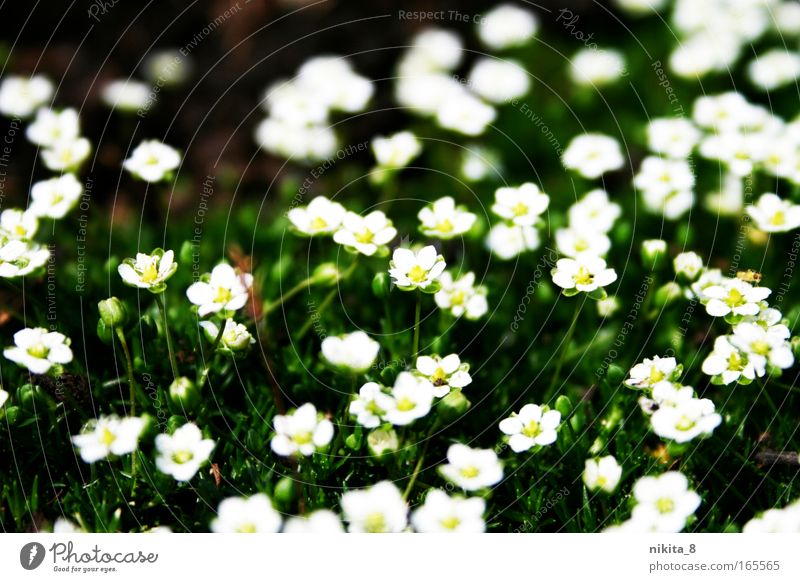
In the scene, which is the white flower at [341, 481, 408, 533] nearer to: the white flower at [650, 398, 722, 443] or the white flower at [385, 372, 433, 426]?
the white flower at [385, 372, 433, 426]

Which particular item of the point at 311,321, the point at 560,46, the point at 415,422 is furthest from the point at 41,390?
the point at 560,46

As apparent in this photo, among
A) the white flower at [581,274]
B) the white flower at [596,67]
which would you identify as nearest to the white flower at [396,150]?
the white flower at [581,274]

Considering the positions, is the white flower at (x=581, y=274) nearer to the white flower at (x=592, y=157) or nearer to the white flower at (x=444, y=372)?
the white flower at (x=444, y=372)

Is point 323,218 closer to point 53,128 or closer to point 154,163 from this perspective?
point 154,163

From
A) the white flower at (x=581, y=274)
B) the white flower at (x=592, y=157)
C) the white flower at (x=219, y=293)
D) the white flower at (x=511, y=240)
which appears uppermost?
the white flower at (x=592, y=157)

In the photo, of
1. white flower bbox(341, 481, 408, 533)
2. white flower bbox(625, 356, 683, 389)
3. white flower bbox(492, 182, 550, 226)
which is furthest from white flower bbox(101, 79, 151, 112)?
white flower bbox(625, 356, 683, 389)

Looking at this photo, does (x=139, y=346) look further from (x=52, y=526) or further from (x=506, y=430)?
(x=506, y=430)
